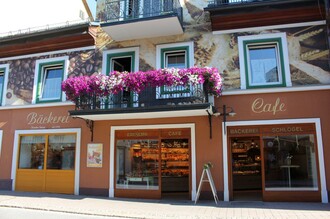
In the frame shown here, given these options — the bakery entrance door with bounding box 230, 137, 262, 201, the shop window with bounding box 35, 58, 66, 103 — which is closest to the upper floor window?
the shop window with bounding box 35, 58, 66, 103

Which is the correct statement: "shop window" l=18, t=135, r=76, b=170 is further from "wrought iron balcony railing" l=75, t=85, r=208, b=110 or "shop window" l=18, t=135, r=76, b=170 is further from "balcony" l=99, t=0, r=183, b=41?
"balcony" l=99, t=0, r=183, b=41

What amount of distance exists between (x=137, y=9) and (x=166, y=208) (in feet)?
25.5

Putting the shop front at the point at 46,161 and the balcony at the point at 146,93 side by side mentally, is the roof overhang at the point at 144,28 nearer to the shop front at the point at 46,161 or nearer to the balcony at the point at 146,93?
the balcony at the point at 146,93

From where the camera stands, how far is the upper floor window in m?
13.2

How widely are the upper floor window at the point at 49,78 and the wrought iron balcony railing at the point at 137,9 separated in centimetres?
290

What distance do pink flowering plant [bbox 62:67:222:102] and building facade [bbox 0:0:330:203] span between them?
0.42m

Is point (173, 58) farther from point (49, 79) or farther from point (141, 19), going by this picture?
point (49, 79)

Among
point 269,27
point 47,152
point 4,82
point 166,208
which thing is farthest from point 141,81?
point 4,82

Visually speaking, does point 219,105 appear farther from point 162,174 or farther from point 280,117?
point 162,174

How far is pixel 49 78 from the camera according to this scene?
44.7 ft

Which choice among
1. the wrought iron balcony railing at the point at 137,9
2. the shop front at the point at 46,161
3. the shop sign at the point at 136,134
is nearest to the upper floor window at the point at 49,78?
the shop front at the point at 46,161

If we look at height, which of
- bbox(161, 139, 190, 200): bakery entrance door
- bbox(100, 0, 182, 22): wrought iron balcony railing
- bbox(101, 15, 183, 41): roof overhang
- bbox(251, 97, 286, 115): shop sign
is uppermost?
bbox(100, 0, 182, 22): wrought iron balcony railing

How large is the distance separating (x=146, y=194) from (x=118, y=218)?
2.99 meters

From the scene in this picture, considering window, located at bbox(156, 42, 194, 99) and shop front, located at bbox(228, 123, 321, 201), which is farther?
window, located at bbox(156, 42, 194, 99)
